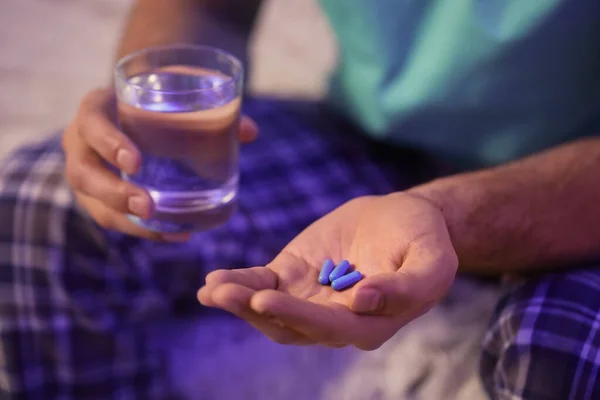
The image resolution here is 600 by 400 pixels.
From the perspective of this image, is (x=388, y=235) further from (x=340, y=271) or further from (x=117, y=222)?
(x=117, y=222)

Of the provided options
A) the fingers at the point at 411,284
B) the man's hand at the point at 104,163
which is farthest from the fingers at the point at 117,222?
the fingers at the point at 411,284

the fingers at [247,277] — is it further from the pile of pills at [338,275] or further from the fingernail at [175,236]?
the fingernail at [175,236]

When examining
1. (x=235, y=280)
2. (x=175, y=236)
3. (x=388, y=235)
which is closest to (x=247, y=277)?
A: (x=235, y=280)

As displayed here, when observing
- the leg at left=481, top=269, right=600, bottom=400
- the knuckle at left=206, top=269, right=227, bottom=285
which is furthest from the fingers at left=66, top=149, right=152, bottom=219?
the leg at left=481, top=269, right=600, bottom=400

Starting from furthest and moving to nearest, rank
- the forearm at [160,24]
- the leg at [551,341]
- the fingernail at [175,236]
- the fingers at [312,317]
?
the forearm at [160,24], the fingernail at [175,236], the leg at [551,341], the fingers at [312,317]

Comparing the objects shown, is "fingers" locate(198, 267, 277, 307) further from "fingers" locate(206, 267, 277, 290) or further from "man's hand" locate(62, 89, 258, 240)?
"man's hand" locate(62, 89, 258, 240)

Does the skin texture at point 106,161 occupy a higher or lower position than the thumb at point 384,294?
lower
